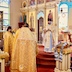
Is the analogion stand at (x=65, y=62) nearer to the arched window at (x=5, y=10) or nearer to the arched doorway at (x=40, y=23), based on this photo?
the arched doorway at (x=40, y=23)

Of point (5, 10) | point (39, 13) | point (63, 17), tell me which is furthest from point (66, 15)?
point (5, 10)

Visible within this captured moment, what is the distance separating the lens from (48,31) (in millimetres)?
8797

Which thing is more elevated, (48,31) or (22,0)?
(22,0)

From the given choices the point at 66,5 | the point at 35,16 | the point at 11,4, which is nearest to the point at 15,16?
the point at 11,4

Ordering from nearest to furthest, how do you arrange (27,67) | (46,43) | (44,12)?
(27,67) → (46,43) → (44,12)

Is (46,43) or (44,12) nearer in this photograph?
(46,43)

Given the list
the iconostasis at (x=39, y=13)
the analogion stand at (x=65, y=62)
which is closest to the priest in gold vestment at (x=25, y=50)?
the analogion stand at (x=65, y=62)

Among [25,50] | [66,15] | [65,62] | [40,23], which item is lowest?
[65,62]

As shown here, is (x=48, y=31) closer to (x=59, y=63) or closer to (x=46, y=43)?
(x=46, y=43)

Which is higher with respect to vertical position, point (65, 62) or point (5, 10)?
point (5, 10)

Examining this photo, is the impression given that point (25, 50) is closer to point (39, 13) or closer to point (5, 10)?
point (39, 13)

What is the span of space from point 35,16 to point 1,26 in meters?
2.72

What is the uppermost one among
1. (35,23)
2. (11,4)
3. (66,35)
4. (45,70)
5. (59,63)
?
(11,4)

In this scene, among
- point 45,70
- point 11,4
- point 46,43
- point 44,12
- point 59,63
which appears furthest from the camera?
point 11,4
